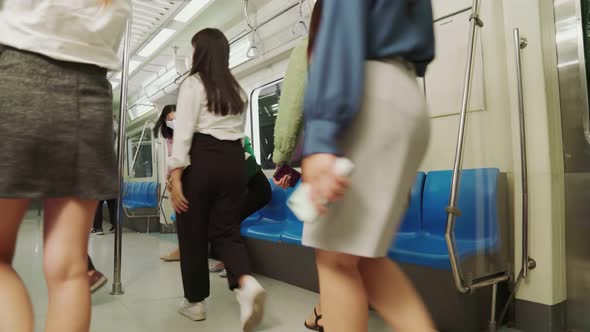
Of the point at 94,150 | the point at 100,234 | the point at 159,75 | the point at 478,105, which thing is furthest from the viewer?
the point at 159,75

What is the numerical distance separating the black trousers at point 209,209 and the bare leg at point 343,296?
3.30 ft

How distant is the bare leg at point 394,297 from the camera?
830 millimetres

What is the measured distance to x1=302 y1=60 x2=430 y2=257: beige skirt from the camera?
75 centimetres

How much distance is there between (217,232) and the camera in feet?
6.19

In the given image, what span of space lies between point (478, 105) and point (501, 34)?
1.73 ft

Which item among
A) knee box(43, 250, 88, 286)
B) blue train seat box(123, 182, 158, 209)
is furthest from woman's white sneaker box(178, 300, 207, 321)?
blue train seat box(123, 182, 158, 209)

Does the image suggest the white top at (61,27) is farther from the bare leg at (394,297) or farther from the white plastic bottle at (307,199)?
the bare leg at (394,297)

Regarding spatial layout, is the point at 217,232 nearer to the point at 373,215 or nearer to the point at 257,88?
the point at 373,215

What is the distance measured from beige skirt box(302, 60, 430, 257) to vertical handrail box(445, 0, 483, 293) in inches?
35.9

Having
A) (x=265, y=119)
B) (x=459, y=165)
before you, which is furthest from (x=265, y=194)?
(x=265, y=119)

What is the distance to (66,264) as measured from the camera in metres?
0.89

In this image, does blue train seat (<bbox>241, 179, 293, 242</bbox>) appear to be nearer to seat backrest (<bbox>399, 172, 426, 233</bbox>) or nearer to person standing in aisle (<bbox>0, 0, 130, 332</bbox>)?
seat backrest (<bbox>399, 172, 426, 233</bbox>)

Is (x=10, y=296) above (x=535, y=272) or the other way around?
above

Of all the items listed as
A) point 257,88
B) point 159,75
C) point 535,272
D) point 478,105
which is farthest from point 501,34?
point 159,75
